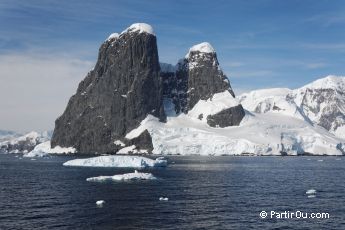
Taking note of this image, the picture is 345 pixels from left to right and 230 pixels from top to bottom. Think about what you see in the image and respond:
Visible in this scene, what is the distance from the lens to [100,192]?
95312 mm

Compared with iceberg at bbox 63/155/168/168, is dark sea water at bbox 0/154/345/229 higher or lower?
lower

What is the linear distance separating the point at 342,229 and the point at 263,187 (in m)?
45.8

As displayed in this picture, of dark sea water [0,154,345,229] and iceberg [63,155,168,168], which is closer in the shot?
dark sea water [0,154,345,229]

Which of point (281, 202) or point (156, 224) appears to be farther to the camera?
point (281, 202)

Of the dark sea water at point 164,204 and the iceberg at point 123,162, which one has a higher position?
the iceberg at point 123,162

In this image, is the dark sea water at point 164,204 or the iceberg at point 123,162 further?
the iceberg at point 123,162

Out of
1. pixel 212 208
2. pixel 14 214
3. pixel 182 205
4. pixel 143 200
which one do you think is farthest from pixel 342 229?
pixel 14 214

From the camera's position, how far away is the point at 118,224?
Answer: 2483 inches

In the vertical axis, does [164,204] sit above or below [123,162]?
below

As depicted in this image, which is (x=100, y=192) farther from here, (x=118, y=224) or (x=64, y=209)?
(x=118, y=224)

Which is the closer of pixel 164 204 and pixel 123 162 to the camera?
pixel 164 204

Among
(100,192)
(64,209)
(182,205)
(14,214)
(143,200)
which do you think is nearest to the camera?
(14,214)

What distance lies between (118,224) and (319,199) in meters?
39.0

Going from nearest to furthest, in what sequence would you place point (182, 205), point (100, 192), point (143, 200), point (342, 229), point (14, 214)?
point (342, 229)
point (14, 214)
point (182, 205)
point (143, 200)
point (100, 192)
